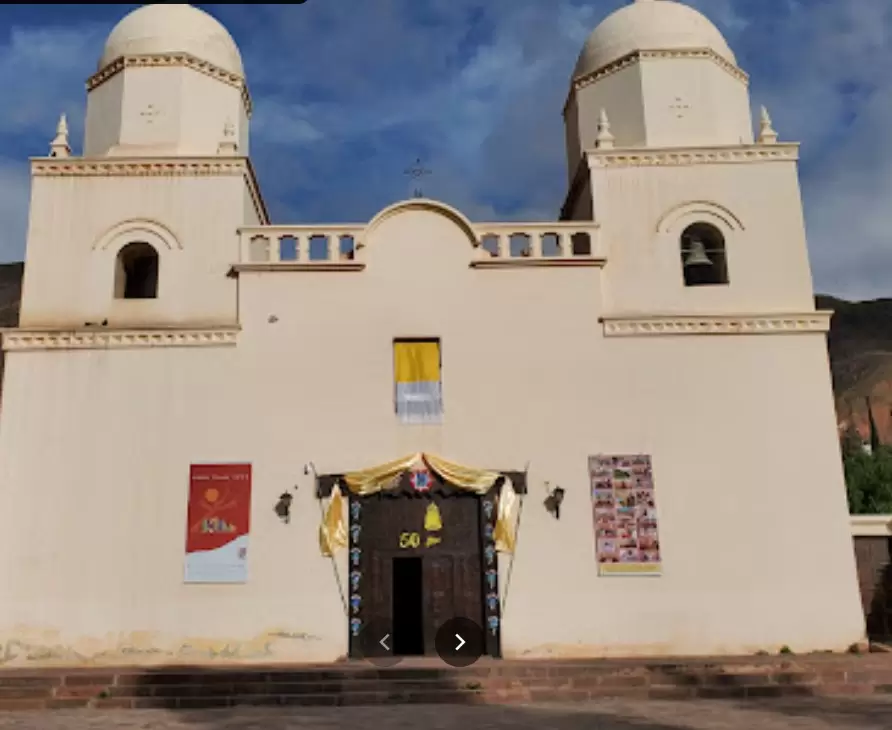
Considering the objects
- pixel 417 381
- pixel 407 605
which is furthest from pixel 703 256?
pixel 407 605

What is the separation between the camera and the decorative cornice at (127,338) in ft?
51.2

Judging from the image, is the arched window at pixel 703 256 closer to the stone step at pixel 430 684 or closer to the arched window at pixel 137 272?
the stone step at pixel 430 684

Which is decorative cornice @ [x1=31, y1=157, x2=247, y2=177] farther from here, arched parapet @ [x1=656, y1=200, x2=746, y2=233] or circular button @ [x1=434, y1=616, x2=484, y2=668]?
circular button @ [x1=434, y1=616, x2=484, y2=668]

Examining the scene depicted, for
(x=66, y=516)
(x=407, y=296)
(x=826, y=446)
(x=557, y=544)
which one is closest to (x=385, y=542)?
(x=557, y=544)

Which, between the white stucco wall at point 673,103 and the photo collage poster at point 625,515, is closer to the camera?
the photo collage poster at point 625,515

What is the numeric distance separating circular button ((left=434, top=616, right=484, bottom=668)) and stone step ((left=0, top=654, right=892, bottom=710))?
3.98 ft

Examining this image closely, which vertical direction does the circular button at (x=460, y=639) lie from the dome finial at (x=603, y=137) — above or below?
below

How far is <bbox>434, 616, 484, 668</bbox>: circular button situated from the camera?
47.2 ft

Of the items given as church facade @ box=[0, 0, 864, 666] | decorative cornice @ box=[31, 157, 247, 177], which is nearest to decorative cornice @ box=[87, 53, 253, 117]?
church facade @ box=[0, 0, 864, 666]

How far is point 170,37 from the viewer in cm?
1775

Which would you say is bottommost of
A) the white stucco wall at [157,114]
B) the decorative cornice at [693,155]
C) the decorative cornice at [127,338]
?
the decorative cornice at [127,338]

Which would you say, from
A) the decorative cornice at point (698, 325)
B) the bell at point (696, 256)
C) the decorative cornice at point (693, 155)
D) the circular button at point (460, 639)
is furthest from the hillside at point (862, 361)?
the circular button at point (460, 639)

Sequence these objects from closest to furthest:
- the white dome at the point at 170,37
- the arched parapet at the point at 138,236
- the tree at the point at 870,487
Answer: the arched parapet at the point at 138,236
the white dome at the point at 170,37
the tree at the point at 870,487

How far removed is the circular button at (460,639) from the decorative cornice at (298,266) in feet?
21.2
